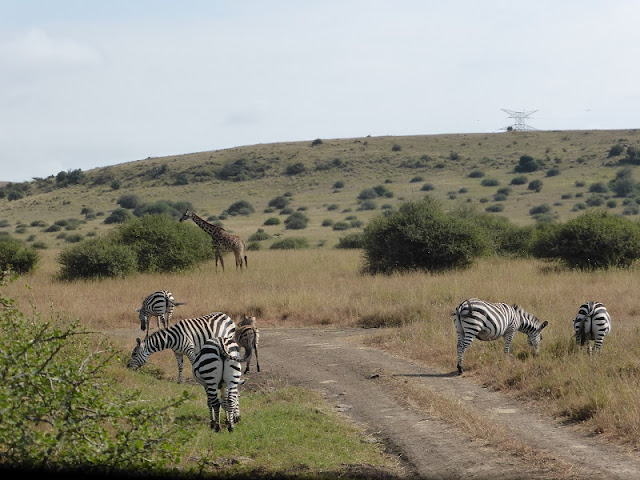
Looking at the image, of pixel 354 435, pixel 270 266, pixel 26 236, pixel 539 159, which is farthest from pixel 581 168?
pixel 354 435

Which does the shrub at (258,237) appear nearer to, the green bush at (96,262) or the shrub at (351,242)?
the shrub at (351,242)

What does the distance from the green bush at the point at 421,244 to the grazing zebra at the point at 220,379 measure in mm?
18447

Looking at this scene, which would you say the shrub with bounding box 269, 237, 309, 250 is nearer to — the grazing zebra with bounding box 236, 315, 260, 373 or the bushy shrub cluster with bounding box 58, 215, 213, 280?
the bushy shrub cluster with bounding box 58, 215, 213, 280

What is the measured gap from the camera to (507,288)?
22188 mm

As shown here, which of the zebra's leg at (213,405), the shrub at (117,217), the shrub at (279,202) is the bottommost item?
the zebra's leg at (213,405)

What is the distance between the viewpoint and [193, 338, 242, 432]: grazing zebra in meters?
10.5


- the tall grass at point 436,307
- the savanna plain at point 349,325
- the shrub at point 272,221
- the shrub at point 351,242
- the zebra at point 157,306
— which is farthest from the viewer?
the shrub at point 272,221

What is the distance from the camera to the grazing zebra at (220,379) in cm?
1052

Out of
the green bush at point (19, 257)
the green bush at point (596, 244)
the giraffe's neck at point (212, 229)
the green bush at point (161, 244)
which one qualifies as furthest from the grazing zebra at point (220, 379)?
the green bush at point (19, 257)

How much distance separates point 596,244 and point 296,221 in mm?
34393

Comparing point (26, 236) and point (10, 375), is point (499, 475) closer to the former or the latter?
point (10, 375)

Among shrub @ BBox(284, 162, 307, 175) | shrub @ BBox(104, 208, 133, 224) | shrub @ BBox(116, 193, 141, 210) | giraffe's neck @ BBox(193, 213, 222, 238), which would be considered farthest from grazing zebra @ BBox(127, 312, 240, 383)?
shrub @ BBox(284, 162, 307, 175)

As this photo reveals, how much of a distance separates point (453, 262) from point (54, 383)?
22.4m

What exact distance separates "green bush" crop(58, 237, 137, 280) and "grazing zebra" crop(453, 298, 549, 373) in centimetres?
1660
